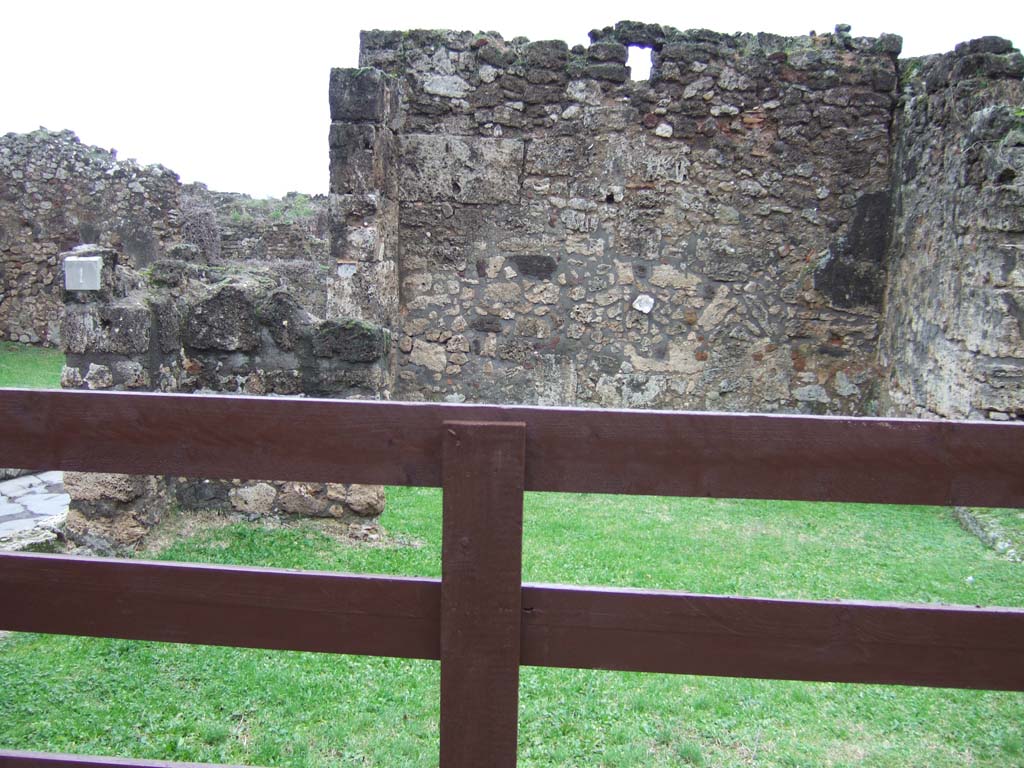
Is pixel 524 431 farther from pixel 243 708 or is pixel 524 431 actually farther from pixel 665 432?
pixel 243 708

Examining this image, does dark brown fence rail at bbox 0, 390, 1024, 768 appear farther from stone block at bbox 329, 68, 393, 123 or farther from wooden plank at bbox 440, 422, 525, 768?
stone block at bbox 329, 68, 393, 123

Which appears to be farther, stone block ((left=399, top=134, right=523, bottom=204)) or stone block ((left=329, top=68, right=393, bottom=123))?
stone block ((left=399, top=134, right=523, bottom=204))

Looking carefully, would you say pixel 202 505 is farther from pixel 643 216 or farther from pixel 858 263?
pixel 858 263

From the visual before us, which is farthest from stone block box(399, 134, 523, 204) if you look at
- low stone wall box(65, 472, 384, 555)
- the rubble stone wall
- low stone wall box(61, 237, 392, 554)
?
the rubble stone wall

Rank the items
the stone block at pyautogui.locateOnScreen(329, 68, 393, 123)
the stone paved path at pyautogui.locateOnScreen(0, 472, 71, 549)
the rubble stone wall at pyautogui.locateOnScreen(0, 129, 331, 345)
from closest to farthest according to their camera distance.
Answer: the stone paved path at pyautogui.locateOnScreen(0, 472, 71, 549), the stone block at pyautogui.locateOnScreen(329, 68, 393, 123), the rubble stone wall at pyautogui.locateOnScreen(0, 129, 331, 345)

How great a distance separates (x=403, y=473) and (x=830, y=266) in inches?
290

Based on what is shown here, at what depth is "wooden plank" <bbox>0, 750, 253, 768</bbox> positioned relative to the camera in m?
1.82

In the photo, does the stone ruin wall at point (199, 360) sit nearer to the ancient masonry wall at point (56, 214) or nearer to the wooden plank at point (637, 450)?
the wooden plank at point (637, 450)

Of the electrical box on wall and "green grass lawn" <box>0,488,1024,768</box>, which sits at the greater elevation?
the electrical box on wall

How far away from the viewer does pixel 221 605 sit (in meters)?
1.76

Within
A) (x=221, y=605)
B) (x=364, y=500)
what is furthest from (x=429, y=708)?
(x=364, y=500)

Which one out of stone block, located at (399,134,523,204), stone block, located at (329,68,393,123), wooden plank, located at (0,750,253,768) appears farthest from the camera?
stone block, located at (399,134,523,204)

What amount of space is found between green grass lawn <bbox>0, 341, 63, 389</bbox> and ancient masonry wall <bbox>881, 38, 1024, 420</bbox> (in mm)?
9700

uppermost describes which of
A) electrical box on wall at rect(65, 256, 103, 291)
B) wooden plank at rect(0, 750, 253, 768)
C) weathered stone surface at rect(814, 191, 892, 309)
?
weathered stone surface at rect(814, 191, 892, 309)
